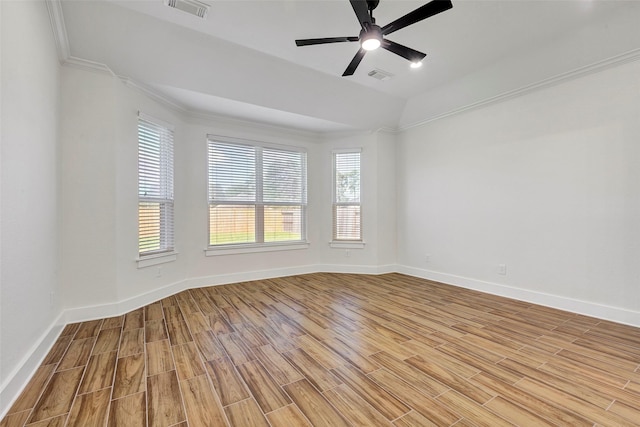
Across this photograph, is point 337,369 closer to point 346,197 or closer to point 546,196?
point 546,196

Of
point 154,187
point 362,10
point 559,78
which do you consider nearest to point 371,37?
point 362,10

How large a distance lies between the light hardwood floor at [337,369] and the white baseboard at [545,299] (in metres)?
0.14

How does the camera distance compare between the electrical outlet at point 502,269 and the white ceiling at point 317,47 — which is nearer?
the white ceiling at point 317,47

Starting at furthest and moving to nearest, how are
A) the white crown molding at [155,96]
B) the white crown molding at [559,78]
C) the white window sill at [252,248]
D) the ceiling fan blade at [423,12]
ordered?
1. the white window sill at [252,248]
2. the white crown molding at [155,96]
3. the white crown molding at [559,78]
4. the ceiling fan blade at [423,12]

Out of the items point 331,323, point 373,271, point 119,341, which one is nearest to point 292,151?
point 373,271

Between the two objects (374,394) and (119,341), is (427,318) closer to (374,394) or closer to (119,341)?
(374,394)

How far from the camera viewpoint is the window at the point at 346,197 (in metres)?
5.50

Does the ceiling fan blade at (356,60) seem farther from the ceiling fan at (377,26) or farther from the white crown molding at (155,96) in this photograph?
the white crown molding at (155,96)

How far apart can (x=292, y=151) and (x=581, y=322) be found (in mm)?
4761

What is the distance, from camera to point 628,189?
2.89 metres

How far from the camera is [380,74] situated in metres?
3.87

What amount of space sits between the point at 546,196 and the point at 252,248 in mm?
4423

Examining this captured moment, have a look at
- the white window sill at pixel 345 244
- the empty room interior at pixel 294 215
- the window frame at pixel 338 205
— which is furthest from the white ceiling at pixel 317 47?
the white window sill at pixel 345 244

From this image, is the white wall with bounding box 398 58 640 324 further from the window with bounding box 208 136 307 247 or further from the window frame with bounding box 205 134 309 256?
the window with bounding box 208 136 307 247
